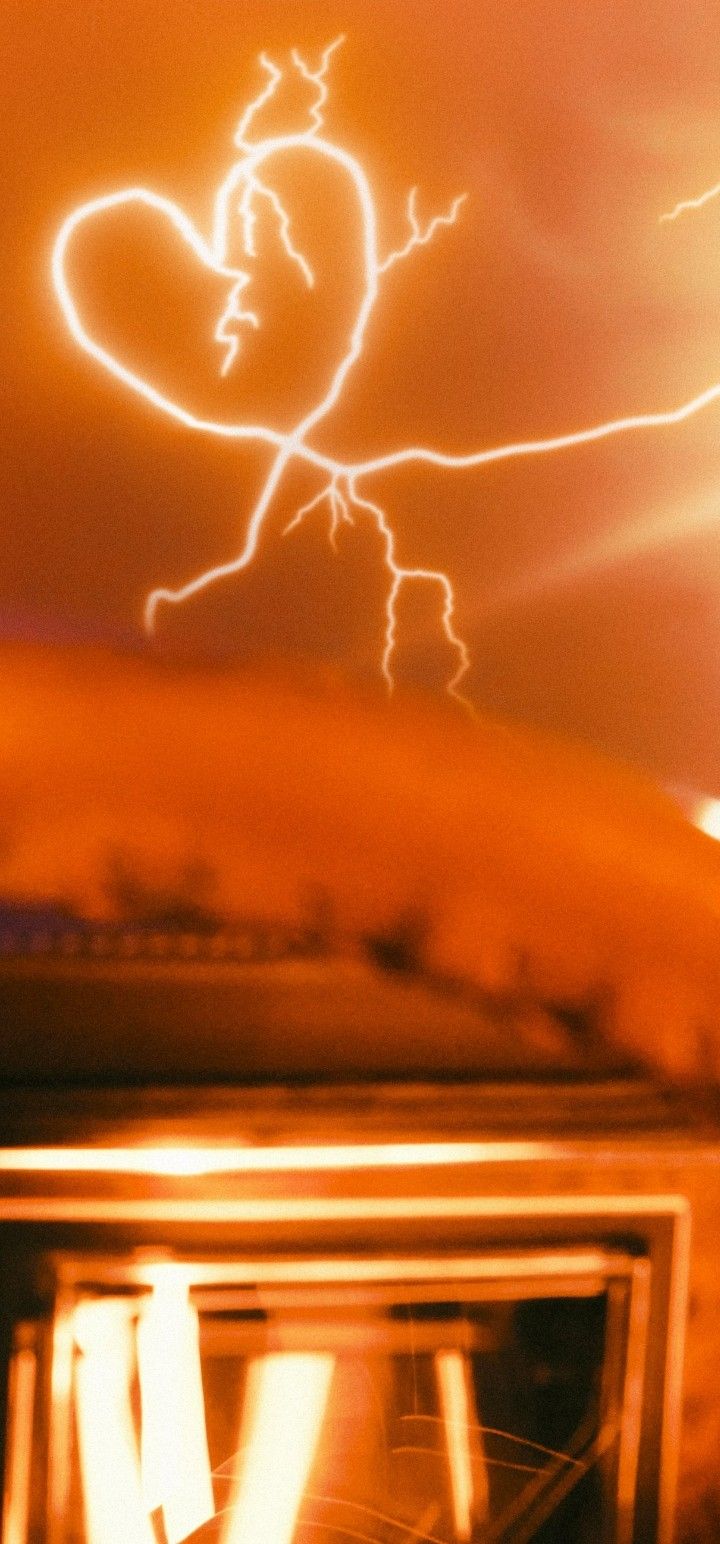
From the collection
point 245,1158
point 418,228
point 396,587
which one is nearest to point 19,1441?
point 245,1158

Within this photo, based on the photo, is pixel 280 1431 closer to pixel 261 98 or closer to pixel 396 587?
pixel 396 587

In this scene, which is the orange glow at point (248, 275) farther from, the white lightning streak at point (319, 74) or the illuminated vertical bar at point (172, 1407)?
the illuminated vertical bar at point (172, 1407)

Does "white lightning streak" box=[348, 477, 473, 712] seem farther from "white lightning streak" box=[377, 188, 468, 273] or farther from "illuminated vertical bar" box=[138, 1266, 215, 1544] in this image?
"illuminated vertical bar" box=[138, 1266, 215, 1544]

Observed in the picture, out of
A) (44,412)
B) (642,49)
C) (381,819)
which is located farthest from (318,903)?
(642,49)

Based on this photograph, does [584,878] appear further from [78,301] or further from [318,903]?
[78,301]

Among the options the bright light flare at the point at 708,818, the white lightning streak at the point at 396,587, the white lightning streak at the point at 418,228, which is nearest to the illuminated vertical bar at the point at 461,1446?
the bright light flare at the point at 708,818

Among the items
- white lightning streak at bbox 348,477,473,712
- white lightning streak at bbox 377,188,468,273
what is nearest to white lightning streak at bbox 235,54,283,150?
white lightning streak at bbox 377,188,468,273
